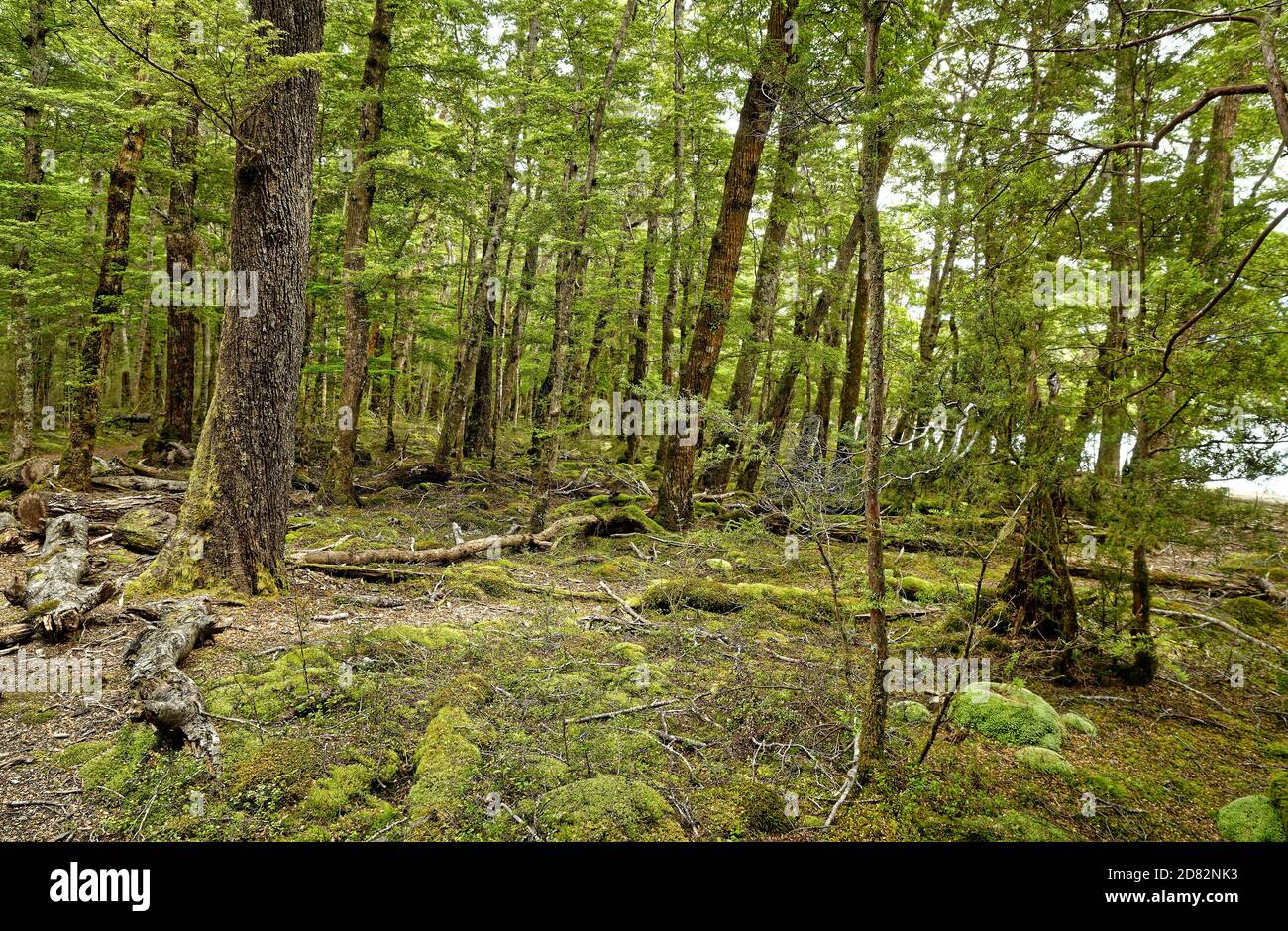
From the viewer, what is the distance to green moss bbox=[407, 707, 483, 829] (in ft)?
10.4

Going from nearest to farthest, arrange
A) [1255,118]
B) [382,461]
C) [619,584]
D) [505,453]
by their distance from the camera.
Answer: [1255,118]
[619,584]
[382,461]
[505,453]

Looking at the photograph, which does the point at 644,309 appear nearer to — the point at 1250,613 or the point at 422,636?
the point at 422,636

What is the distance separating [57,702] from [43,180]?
45.1 feet

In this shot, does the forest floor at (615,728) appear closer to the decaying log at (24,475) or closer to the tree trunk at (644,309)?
the decaying log at (24,475)

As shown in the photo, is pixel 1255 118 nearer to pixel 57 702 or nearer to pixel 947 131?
pixel 947 131

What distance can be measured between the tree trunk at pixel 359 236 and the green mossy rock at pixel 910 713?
10040 millimetres

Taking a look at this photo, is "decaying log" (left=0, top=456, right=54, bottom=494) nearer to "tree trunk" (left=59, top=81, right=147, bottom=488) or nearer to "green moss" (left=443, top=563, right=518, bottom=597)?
"tree trunk" (left=59, top=81, right=147, bottom=488)

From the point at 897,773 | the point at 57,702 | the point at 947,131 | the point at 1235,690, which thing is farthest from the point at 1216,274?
the point at 57,702

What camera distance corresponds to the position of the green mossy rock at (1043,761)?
13.5 feet

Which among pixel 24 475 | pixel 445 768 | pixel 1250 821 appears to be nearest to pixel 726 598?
pixel 445 768

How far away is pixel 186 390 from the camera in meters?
13.9

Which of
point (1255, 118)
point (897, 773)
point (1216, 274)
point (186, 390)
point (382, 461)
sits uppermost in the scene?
point (1255, 118)

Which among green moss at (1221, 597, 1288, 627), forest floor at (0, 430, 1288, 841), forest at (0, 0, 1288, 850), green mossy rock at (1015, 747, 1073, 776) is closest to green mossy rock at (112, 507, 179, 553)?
forest at (0, 0, 1288, 850)
